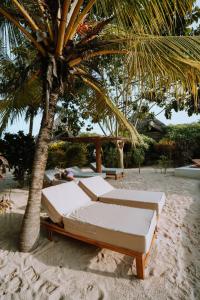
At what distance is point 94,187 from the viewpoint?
4.96 meters

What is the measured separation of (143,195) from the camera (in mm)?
4762

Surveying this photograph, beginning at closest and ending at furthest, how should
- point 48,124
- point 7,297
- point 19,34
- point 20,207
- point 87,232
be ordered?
point 7,297 < point 87,232 < point 48,124 < point 19,34 < point 20,207

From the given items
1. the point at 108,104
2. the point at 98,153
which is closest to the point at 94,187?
the point at 108,104

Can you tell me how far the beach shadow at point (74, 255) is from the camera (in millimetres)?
2844

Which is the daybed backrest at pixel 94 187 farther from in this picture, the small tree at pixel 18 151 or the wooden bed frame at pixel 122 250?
the small tree at pixel 18 151

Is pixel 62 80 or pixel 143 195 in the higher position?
pixel 62 80

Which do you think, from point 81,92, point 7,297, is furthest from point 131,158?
point 7,297

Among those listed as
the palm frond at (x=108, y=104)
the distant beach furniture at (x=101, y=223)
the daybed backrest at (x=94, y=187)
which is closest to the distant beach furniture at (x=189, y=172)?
the daybed backrest at (x=94, y=187)

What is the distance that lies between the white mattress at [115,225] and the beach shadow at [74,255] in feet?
1.12

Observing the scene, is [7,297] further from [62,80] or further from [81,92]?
[81,92]

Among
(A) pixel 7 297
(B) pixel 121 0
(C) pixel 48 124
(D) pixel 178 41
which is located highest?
(B) pixel 121 0

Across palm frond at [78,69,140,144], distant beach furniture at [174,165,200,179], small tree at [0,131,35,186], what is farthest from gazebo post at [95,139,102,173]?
palm frond at [78,69,140,144]

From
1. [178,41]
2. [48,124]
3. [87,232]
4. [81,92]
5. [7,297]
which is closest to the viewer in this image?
[7,297]

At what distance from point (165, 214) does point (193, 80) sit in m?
3.36
